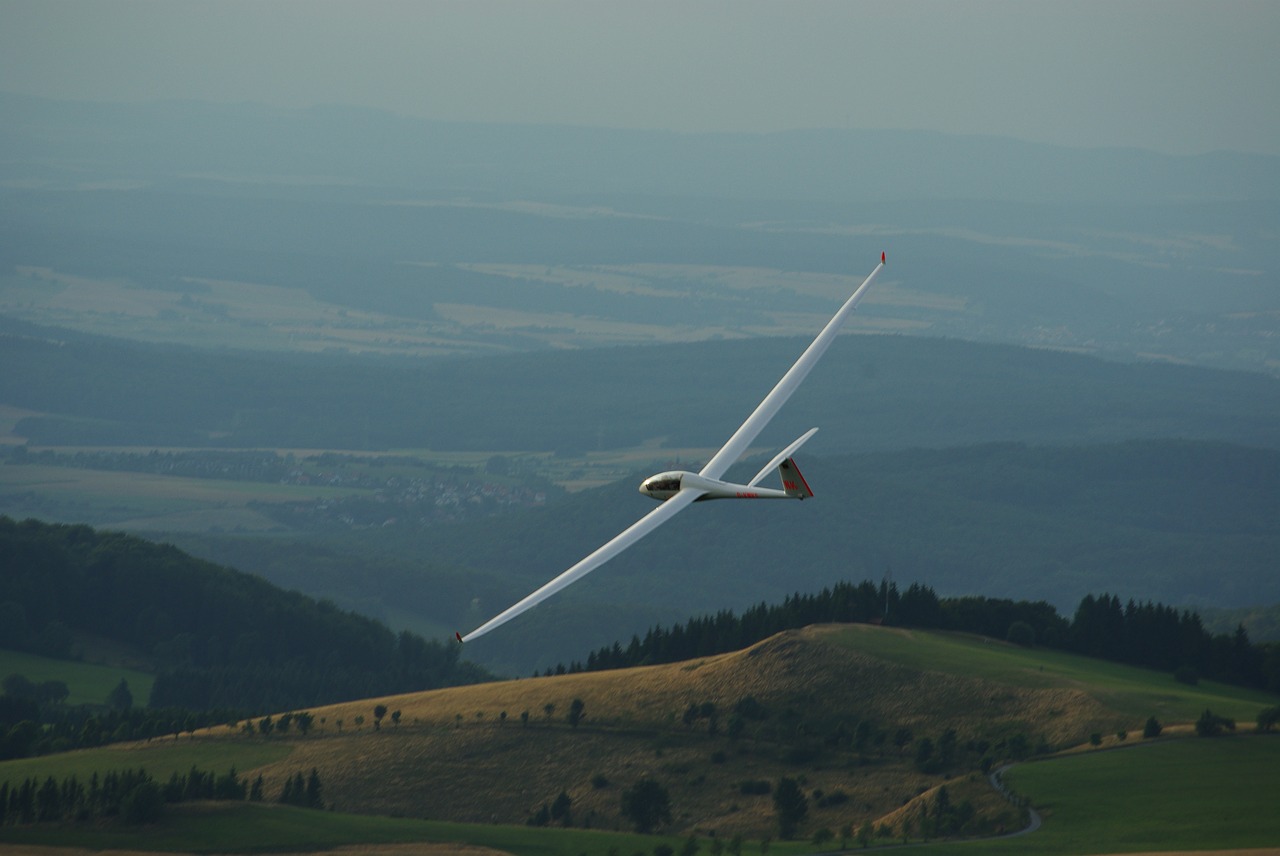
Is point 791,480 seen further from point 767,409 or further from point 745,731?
point 745,731

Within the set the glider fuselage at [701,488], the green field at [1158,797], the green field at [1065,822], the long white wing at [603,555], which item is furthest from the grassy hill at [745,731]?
the long white wing at [603,555]

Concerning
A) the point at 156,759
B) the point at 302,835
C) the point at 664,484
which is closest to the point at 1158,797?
the point at 664,484

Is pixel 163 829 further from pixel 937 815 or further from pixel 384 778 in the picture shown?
pixel 937 815

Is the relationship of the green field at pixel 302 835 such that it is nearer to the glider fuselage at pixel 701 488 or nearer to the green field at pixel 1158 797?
the green field at pixel 1158 797

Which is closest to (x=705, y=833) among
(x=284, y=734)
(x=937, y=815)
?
(x=937, y=815)

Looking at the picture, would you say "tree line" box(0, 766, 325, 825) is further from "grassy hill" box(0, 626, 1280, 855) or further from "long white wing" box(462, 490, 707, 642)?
"long white wing" box(462, 490, 707, 642)
